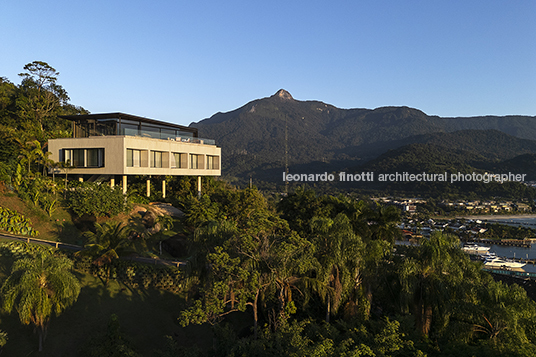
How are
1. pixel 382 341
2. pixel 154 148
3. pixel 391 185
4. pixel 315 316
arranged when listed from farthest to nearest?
pixel 391 185, pixel 154 148, pixel 315 316, pixel 382 341

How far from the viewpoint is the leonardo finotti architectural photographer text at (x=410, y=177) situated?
6097 inches

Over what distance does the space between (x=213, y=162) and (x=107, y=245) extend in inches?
927

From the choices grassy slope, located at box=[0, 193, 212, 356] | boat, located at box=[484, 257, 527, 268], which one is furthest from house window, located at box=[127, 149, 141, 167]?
boat, located at box=[484, 257, 527, 268]

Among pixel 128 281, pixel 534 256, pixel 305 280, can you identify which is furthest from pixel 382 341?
pixel 534 256

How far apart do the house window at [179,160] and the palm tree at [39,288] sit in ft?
81.7

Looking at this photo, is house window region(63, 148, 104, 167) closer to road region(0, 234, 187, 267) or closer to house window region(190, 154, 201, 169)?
house window region(190, 154, 201, 169)

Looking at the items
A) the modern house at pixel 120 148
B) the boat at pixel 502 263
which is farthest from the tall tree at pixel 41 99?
the boat at pixel 502 263

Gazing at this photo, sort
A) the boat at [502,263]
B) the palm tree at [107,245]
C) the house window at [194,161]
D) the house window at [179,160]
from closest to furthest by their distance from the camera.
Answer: the palm tree at [107,245]
the house window at [179,160]
the house window at [194,161]
the boat at [502,263]

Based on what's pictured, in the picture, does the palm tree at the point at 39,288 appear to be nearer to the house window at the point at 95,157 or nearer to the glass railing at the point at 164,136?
the house window at the point at 95,157

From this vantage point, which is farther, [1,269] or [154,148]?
[154,148]

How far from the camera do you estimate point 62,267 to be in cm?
1541

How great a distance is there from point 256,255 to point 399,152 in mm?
181771

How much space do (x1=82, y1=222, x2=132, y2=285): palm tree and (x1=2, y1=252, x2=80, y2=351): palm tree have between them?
6.09 meters

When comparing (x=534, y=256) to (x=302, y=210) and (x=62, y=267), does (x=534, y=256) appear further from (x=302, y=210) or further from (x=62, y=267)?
(x=62, y=267)
